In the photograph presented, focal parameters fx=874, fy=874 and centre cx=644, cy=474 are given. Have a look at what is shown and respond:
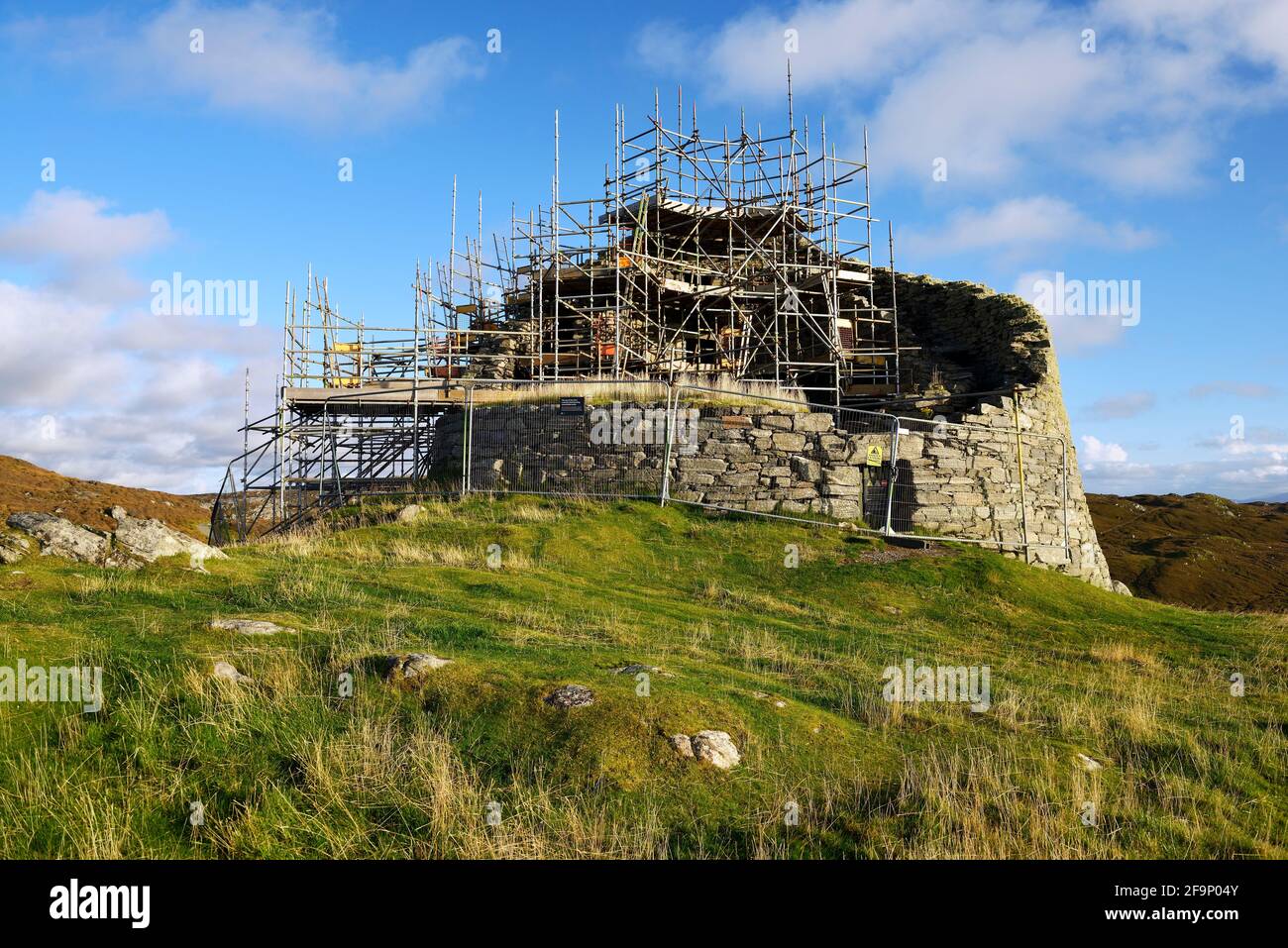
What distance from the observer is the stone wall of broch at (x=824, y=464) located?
728 inches

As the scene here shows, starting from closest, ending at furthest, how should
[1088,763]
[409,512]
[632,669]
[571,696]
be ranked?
1. [571,696]
2. [1088,763]
3. [632,669]
4. [409,512]

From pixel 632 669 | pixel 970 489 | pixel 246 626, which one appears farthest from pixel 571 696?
pixel 970 489

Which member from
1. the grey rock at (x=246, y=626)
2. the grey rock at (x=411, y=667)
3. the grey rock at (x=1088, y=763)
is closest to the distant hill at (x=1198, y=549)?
the grey rock at (x=1088, y=763)

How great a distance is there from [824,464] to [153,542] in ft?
41.8

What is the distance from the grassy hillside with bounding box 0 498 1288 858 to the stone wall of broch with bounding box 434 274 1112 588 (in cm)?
668

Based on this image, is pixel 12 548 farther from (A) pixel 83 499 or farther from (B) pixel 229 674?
(A) pixel 83 499

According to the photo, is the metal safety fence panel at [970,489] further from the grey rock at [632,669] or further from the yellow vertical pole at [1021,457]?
the grey rock at [632,669]


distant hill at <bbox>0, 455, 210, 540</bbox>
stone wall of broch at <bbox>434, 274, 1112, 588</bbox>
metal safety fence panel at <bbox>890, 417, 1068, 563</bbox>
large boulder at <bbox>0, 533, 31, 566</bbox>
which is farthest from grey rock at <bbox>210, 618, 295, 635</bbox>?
distant hill at <bbox>0, 455, 210, 540</bbox>

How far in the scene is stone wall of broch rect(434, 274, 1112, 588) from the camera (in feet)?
60.6

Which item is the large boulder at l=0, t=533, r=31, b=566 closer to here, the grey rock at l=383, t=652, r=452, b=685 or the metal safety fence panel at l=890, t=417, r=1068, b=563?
the grey rock at l=383, t=652, r=452, b=685

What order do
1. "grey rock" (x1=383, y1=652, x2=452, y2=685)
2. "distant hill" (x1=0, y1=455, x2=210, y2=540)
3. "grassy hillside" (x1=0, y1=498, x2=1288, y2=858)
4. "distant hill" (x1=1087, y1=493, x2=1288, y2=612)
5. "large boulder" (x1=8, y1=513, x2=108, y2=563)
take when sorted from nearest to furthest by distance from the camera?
1. "grassy hillside" (x1=0, y1=498, x2=1288, y2=858)
2. "grey rock" (x1=383, y1=652, x2=452, y2=685)
3. "large boulder" (x1=8, y1=513, x2=108, y2=563)
4. "distant hill" (x1=1087, y1=493, x2=1288, y2=612)
5. "distant hill" (x1=0, y1=455, x2=210, y2=540)

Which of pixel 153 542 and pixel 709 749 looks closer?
pixel 709 749

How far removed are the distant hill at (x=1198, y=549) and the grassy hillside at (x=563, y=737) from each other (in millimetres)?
19880

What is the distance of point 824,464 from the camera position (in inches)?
738
